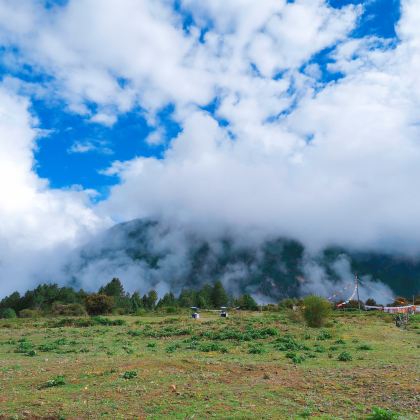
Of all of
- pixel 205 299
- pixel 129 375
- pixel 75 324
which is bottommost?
pixel 129 375

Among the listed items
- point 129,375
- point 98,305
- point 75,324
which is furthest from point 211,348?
point 98,305

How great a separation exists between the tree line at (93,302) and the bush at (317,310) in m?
53.0

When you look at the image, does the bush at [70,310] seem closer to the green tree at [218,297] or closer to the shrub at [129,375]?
the green tree at [218,297]

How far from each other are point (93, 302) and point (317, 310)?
6810 cm

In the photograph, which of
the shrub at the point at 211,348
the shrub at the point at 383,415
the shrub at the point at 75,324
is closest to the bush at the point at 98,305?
the shrub at the point at 75,324

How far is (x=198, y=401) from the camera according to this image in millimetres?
13016

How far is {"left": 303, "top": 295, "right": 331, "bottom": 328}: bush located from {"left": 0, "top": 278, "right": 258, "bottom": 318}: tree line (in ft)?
174

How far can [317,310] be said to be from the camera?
44.2 meters

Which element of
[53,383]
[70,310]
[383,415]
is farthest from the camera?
[70,310]

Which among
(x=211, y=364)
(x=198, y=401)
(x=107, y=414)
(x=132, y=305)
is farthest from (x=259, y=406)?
(x=132, y=305)

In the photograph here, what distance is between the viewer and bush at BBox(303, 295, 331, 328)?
1735 inches

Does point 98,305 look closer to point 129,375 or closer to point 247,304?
point 247,304

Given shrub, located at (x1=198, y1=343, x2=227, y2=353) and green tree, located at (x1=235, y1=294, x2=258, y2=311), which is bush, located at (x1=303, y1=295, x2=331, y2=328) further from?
green tree, located at (x1=235, y1=294, x2=258, y2=311)

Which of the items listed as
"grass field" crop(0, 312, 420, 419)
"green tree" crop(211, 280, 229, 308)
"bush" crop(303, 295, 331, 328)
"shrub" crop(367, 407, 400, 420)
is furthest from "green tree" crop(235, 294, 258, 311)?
"shrub" crop(367, 407, 400, 420)
